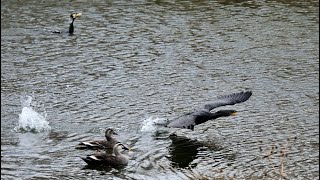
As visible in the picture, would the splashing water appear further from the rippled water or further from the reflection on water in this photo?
the reflection on water

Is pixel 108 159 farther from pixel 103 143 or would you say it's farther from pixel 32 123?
pixel 32 123

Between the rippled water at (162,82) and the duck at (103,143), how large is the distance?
138 millimetres

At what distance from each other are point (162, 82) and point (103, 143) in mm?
4411

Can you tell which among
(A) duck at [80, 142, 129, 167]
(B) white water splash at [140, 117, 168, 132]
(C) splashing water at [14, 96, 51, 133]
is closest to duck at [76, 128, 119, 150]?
(A) duck at [80, 142, 129, 167]

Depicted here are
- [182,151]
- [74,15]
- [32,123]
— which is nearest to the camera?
[182,151]

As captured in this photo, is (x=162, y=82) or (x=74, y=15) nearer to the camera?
(x=162, y=82)

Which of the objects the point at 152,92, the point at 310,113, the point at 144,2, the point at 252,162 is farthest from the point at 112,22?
the point at 252,162

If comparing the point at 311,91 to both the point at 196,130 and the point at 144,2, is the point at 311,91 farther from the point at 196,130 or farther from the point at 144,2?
the point at 144,2

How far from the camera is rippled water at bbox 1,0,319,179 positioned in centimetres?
1245

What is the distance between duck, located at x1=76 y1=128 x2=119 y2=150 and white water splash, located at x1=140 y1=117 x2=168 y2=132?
0.87 m

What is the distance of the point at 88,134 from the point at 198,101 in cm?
309

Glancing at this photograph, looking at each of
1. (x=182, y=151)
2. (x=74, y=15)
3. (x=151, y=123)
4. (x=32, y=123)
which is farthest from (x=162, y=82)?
(x=74, y=15)

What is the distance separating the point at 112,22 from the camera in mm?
22859

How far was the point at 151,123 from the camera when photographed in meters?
14.0
